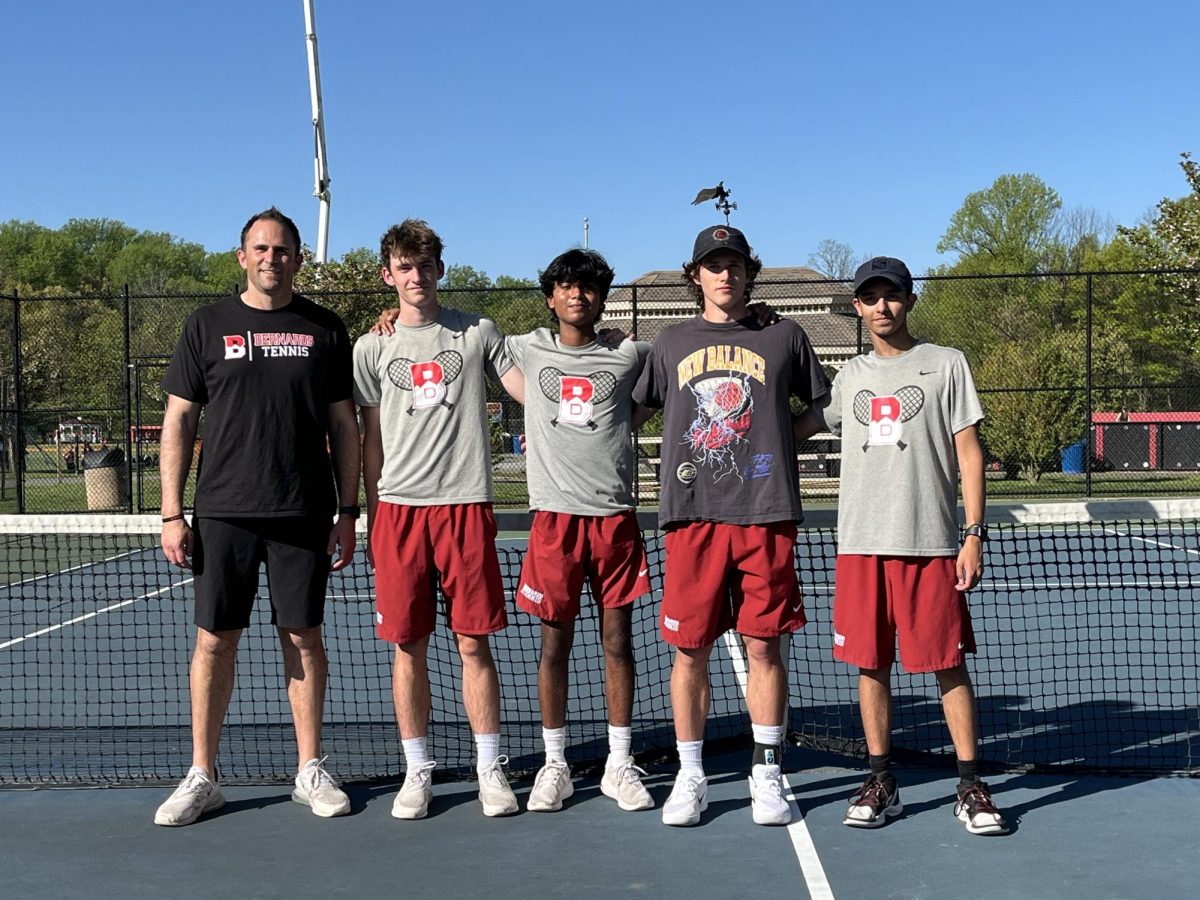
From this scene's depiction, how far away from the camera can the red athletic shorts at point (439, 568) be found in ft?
13.9

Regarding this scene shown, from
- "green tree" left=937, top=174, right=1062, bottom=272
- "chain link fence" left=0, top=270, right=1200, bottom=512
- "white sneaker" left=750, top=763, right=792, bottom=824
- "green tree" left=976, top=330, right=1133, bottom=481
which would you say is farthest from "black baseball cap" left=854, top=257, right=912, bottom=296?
"green tree" left=937, top=174, right=1062, bottom=272

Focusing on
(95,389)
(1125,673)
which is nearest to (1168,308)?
(95,389)

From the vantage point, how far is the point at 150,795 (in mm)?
4539

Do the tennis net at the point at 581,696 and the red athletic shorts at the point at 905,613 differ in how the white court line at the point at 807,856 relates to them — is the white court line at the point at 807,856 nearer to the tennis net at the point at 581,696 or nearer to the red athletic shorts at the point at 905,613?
the red athletic shorts at the point at 905,613

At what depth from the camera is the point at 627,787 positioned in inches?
170

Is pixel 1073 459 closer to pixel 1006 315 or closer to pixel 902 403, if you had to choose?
pixel 1006 315

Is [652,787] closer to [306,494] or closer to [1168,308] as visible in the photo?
[306,494]

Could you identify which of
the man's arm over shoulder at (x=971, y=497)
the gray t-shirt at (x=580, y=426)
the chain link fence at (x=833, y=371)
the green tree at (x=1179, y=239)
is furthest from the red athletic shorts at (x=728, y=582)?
the green tree at (x=1179, y=239)

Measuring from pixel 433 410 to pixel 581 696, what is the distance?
246cm

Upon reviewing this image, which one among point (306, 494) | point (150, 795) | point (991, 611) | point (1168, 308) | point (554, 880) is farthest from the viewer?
point (1168, 308)

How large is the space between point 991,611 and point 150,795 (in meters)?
6.35

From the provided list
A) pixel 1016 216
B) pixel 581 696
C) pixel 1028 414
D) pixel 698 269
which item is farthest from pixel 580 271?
pixel 1016 216

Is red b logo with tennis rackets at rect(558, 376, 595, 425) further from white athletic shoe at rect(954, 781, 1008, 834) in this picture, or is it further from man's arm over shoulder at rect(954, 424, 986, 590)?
white athletic shoe at rect(954, 781, 1008, 834)

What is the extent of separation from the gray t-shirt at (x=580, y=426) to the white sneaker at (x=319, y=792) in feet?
3.86
